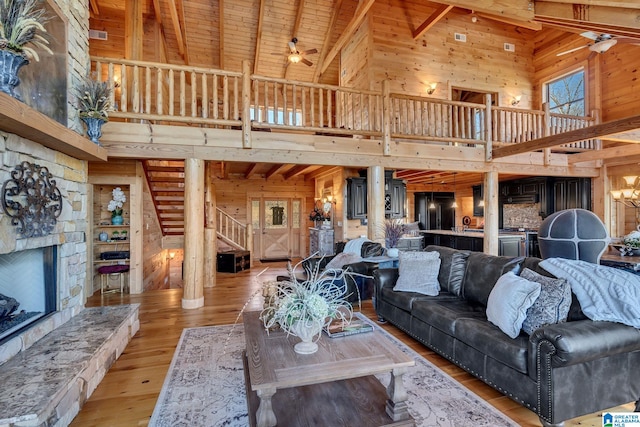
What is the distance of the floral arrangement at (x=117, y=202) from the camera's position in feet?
18.6

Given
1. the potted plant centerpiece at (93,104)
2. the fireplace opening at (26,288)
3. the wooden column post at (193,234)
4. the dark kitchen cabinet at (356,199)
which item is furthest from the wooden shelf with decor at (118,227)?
the dark kitchen cabinet at (356,199)

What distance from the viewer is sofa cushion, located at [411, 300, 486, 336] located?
2838mm

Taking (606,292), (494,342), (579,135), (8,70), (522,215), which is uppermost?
(579,135)

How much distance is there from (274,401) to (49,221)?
8.91 feet

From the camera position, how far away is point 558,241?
3080 mm

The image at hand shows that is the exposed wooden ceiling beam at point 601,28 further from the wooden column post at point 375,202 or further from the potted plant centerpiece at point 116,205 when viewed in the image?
the potted plant centerpiece at point 116,205

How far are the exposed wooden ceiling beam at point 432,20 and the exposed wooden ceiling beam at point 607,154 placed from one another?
13.5 ft

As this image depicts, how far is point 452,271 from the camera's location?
3.64 m

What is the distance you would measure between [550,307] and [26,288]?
444 cm

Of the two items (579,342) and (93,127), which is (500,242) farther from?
(93,127)

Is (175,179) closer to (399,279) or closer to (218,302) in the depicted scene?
(218,302)

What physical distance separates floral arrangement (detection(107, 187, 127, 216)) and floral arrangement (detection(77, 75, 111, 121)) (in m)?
2.16

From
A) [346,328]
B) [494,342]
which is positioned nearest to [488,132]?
[494,342]

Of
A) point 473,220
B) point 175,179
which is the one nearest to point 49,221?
point 175,179
